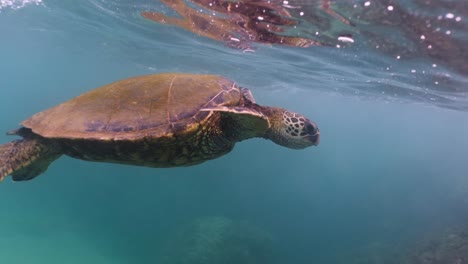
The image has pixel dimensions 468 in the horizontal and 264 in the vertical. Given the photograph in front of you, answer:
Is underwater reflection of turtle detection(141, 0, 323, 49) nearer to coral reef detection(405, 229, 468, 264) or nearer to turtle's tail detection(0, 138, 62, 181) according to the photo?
turtle's tail detection(0, 138, 62, 181)

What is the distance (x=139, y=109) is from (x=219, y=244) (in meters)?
15.0

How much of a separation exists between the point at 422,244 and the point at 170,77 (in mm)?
17472

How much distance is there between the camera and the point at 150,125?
13.9 feet

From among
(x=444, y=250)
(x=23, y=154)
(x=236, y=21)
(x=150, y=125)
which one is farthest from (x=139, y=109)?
(x=444, y=250)

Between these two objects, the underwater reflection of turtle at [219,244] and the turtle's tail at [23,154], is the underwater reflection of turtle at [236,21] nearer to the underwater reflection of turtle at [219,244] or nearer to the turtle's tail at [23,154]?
the turtle's tail at [23,154]

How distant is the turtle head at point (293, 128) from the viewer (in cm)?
516

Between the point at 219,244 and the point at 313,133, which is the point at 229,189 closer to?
the point at 219,244

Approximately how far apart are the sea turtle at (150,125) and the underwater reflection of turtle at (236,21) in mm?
5741

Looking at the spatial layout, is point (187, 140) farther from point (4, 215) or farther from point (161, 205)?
point (4, 215)

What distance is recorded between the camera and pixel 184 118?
169 inches

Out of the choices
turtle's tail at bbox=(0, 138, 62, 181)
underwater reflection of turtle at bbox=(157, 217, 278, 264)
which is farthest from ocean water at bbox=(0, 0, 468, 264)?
turtle's tail at bbox=(0, 138, 62, 181)

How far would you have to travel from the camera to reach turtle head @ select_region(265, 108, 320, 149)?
5.16m

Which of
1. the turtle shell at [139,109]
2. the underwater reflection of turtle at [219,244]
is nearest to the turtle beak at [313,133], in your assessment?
the turtle shell at [139,109]

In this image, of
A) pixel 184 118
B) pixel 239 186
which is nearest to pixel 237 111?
pixel 184 118
